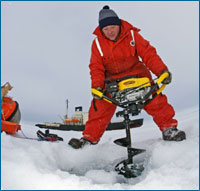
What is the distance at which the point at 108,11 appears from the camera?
9.37 ft

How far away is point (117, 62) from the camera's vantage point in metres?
2.86

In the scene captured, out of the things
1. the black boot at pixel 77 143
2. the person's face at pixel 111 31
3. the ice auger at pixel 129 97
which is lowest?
the black boot at pixel 77 143

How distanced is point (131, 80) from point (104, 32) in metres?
0.97

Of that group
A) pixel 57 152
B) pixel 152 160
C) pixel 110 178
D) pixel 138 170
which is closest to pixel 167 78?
pixel 152 160

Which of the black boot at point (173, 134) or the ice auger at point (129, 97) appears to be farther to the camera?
the black boot at point (173, 134)

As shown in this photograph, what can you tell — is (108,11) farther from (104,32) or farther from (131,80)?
(131,80)

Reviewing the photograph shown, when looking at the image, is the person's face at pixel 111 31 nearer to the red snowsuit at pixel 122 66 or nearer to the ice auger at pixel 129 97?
the red snowsuit at pixel 122 66

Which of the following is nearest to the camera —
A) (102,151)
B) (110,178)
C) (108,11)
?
(110,178)

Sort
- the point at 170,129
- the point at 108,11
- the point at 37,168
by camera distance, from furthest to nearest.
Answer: the point at 108,11 → the point at 170,129 → the point at 37,168

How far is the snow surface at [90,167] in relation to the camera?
4.60 feet

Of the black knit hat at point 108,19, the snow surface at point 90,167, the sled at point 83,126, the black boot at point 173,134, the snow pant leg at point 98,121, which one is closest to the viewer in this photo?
the snow surface at point 90,167

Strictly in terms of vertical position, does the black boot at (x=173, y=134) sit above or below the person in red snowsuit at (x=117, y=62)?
below

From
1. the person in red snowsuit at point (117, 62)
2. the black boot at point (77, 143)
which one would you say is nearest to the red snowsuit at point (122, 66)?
the person in red snowsuit at point (117, 62)

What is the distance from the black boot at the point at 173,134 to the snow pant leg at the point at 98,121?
0.79m
